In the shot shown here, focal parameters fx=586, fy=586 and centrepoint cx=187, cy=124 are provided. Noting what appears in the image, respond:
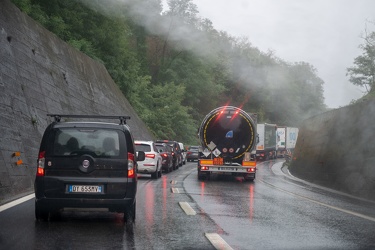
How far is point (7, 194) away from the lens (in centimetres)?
1342

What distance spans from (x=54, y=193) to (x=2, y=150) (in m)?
6.05

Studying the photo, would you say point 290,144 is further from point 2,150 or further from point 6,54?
point 2,150

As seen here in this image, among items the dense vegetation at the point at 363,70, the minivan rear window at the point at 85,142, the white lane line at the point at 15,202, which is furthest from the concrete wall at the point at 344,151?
the dense vegetation at the point at 363,70

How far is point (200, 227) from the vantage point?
9414mm

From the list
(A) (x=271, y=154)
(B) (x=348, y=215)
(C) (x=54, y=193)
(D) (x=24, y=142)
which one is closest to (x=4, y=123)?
(D) (x=24, y=142)

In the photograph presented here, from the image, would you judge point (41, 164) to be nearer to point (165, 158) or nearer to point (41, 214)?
point (41, 214)

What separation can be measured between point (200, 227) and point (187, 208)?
9.44 ft

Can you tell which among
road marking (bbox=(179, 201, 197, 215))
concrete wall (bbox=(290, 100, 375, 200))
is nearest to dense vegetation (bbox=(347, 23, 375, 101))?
concrete wall (bbox=(290, 100, 375, 200))

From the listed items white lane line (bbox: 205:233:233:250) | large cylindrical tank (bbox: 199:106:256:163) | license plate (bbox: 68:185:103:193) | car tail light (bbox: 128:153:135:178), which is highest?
large cylindrical tank (bbox: 199:106:256:163)

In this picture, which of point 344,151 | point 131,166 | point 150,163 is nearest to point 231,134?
point 150,163

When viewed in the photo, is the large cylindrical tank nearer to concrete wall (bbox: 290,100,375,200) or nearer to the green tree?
concrete wall (bbox: 290,100,375,200)

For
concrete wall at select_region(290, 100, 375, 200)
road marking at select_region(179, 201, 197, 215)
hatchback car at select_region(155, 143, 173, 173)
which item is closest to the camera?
road marking at select_region(179, 201, 197, 215)

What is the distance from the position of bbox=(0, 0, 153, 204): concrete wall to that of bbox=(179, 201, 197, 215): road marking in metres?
3.84

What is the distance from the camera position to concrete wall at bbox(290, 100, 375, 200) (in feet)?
62.1
